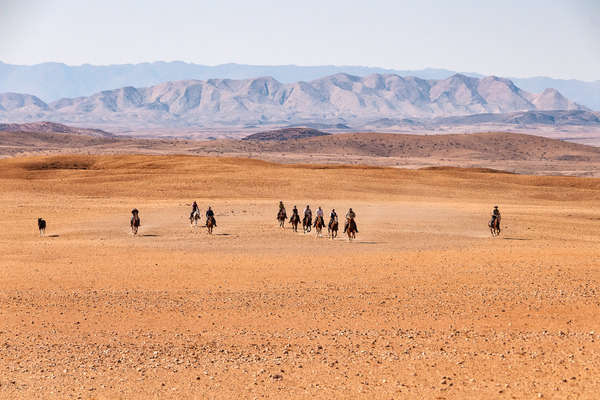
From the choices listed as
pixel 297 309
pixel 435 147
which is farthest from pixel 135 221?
pixel 435 147

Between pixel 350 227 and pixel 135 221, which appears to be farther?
pixel 135 221

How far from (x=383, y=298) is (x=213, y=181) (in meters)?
42.5

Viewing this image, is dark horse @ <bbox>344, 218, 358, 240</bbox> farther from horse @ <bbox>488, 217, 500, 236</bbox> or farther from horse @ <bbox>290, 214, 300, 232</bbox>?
horse @ <bbox>488, 217, 500, 236</bbox>

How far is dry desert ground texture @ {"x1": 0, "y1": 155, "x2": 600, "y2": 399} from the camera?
14.1 meters

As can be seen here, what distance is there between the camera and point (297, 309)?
1936 cm

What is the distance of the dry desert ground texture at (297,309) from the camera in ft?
46.4

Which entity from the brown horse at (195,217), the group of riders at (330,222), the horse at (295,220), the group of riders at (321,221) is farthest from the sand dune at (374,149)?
the horse at (295,220)

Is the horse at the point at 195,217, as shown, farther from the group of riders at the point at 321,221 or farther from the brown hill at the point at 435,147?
the brown hill at the point at 435,147

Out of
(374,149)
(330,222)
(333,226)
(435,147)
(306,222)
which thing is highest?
(330,222)

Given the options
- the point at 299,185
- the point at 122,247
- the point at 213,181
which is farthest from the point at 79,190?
the point at 122,247

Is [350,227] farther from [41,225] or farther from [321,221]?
[41,225]

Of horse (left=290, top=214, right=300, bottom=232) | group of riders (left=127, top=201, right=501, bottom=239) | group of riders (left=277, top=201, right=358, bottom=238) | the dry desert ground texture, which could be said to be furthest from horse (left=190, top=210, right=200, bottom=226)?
horse (left=290, top=214, right=300, bottom=232)

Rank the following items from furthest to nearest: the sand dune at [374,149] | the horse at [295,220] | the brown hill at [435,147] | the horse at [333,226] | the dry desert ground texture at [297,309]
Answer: the brown hill at [435,147], the sand dune at [374,149], the horse at [295,220], the horse at [333,226], the dry desert ground texture at [297,309]

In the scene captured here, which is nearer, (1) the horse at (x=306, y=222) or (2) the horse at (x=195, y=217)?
(1) the horse at (x=306, y=222)
